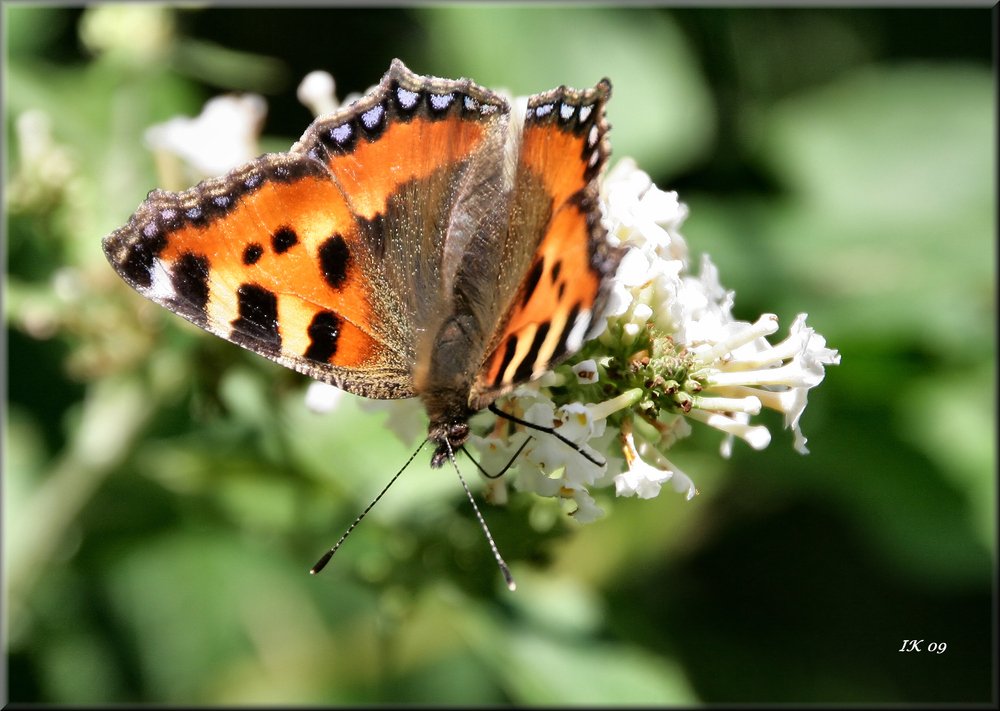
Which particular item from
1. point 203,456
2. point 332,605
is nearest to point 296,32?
point 203,456

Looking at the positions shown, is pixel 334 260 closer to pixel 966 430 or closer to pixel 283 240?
pixel 283 240

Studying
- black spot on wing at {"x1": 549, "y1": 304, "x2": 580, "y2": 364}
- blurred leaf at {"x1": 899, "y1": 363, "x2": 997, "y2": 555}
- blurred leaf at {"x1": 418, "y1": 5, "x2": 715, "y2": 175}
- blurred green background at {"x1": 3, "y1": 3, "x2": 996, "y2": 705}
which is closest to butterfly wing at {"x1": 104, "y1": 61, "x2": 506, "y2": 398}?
black spot on wing at {"x1": 549, "y1": 304, "x2": 580, "y2": 364}

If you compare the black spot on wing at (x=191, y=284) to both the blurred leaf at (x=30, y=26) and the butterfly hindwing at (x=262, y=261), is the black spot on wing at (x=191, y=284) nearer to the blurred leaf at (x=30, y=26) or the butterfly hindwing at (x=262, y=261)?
the butterfly hindwing at (x=262, y=261)

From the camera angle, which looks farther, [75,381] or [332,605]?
[332,605]

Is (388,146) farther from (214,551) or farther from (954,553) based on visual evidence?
(954,553)

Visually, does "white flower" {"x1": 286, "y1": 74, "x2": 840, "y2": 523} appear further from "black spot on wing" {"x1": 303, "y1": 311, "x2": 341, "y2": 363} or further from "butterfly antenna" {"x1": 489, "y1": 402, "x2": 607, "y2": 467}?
"black spot on wing" {"x1": 303, "y1": 311, "x2": 341, "y2": 363}

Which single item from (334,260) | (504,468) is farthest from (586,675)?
(334,260)
